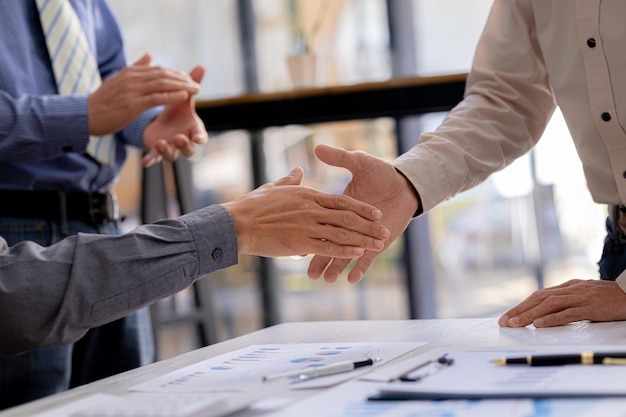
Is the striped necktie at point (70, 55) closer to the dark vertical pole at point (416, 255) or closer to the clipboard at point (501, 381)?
the clipboard at point (501, 381)

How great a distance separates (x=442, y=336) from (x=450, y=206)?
2655mm

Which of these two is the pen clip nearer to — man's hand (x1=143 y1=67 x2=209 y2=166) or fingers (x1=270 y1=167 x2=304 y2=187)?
fingers (x1=270 y1=167 x2=304 y2=187)

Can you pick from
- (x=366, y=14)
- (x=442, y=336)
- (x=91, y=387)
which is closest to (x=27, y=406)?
(x=91, y=387)

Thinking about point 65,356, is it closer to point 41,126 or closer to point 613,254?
point 41,126

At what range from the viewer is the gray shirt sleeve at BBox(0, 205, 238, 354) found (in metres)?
1.17

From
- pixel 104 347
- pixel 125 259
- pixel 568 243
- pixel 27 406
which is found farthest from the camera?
pixel 568 243

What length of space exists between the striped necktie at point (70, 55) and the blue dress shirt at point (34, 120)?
0.10 ft

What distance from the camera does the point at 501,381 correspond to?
3.04 feet

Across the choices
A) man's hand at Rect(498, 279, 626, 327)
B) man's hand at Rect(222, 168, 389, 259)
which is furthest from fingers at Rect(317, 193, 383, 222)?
man's hand at Rect(498, 279, 626, 327)

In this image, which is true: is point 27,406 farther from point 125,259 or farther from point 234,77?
point 234,77

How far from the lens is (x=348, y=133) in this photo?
12.7 ft

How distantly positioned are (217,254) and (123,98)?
74 cm

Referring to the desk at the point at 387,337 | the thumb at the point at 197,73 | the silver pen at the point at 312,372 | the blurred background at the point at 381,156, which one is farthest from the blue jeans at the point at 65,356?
the blurred background at the point at 381,156

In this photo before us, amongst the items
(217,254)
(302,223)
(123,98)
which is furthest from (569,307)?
(123,98)
